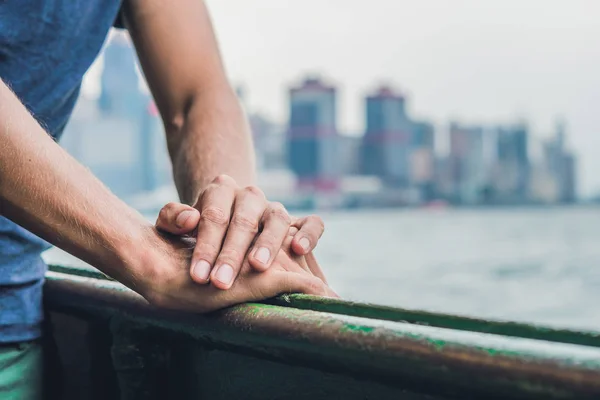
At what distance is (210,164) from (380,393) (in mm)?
577

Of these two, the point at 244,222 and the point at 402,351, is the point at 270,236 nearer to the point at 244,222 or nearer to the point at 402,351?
the point at 244,222

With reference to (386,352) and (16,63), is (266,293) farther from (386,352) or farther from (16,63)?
(16,63)

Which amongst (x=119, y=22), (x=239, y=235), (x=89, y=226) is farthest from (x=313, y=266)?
(x=119, y=22)

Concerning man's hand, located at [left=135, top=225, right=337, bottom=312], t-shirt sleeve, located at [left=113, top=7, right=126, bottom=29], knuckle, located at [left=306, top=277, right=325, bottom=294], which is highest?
t-shirt sleeve, located at [left=113, top=7, right=126, bottom=29]

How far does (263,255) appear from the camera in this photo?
0.89 meters

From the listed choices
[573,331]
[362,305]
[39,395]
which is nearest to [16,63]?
[39,395]

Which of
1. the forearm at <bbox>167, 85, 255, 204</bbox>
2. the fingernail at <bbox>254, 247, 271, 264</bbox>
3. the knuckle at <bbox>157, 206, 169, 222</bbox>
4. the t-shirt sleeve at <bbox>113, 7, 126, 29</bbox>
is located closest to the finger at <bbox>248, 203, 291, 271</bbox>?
the fingernail at <bbox>254, 247, 271, 264</bbox>

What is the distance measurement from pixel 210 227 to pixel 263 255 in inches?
3.0

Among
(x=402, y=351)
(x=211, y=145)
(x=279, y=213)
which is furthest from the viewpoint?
(x=211, y=145)

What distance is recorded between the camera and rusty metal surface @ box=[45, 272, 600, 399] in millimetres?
610

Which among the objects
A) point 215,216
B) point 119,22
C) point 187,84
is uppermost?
point 119,22

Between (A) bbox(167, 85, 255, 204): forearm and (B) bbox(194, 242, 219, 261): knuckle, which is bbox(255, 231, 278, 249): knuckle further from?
(A) bbox(167, 85, 255, 204): forearm


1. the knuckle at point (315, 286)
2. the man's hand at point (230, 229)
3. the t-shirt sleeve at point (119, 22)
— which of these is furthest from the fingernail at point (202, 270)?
the t-shirt sleeve at point (119, 22)

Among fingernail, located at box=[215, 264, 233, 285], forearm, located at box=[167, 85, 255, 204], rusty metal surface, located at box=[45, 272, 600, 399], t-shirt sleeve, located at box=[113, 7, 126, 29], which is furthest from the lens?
t-shirt sleeve, located at box=[113, 7, 126, 29]
